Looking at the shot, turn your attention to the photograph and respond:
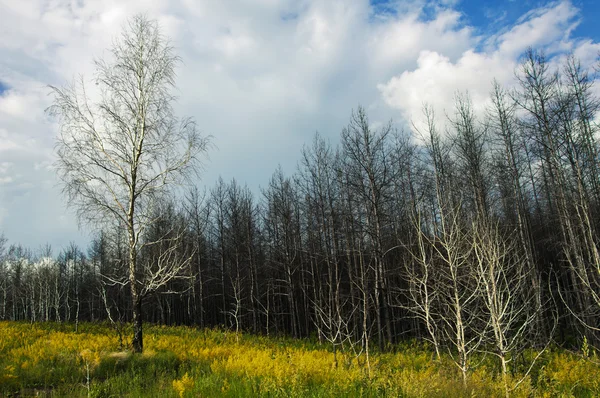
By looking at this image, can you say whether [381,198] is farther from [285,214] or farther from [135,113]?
[135,113]

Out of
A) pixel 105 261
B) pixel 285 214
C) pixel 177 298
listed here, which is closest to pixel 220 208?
pixel 285 214

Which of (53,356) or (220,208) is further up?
(220,208)

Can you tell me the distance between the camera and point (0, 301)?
40.0 metres

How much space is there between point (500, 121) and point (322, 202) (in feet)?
32.6

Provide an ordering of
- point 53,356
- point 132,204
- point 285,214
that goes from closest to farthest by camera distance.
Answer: point 53,356 → point 132,204 → point 285,214

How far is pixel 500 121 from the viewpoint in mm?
16078

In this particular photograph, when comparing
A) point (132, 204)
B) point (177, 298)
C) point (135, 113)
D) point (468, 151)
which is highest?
point (135, 113)

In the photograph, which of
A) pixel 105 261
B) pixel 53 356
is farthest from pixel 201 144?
pixel 105 261

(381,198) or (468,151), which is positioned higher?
(468,151)

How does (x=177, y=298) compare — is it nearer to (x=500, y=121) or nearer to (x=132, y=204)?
(x=132, y=204)

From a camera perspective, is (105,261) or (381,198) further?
(105,261)

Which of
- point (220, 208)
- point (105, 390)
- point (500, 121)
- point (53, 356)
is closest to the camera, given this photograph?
point (105, 390)

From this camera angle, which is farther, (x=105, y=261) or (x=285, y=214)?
(x=105, y=261)

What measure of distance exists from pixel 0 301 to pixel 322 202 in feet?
144
